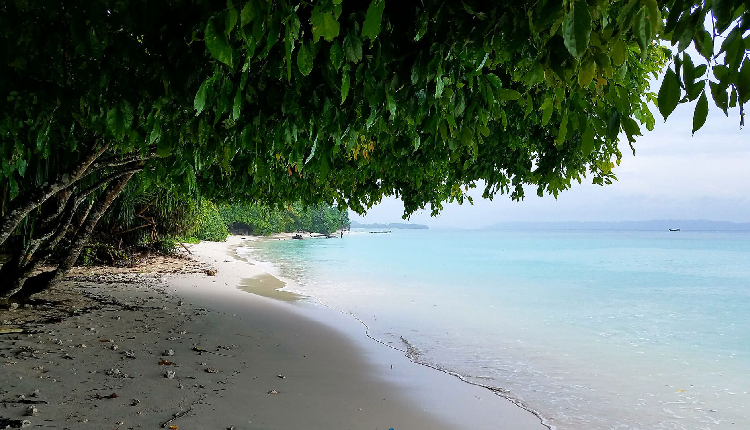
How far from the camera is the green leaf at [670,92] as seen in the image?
138 centimetres

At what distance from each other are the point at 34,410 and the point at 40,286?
468 cm

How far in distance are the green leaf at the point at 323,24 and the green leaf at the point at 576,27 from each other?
0.75 metres

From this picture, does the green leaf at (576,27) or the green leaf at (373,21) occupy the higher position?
the green leaf at (373,21)

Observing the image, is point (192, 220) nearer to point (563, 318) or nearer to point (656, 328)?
point (563, 318)

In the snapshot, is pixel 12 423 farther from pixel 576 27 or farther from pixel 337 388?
pixel 576 27

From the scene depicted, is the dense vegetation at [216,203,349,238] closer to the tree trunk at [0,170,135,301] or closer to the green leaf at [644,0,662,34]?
the tree trunk at [0,170,135,301]

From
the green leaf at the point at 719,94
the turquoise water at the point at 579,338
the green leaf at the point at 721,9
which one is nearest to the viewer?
the green leaf at the point at 721,9

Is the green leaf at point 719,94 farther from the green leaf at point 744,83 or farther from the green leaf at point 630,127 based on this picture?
the green leaf at point 630,127

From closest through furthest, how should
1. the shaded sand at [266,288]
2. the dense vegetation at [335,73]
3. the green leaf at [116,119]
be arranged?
the dense vegetation at [335,73] < the green leaf at [116,119] < the shaded sand at [266,288]

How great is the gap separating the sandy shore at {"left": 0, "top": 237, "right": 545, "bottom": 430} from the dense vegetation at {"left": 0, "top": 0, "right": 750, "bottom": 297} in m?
1.74

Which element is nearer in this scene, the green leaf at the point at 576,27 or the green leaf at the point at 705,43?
the green leaf at the point at 576,27

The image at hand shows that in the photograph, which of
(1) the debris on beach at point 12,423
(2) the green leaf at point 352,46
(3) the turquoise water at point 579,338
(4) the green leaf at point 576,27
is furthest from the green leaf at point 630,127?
(3) the turquoise water at point 579,338

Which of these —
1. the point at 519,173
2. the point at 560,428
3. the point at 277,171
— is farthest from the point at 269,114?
the point at 560,428

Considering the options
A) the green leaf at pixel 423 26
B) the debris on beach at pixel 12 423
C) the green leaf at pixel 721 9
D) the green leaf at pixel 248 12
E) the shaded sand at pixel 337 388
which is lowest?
the shaded sand at pixel 337 388
